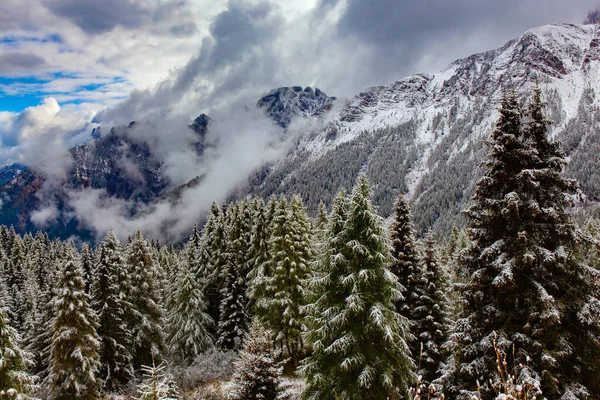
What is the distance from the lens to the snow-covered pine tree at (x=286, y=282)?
28.0 meters

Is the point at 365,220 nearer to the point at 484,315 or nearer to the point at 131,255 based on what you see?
the point at 484,315

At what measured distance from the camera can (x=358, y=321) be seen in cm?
1479

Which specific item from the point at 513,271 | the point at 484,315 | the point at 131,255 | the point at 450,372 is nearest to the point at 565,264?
the point at 513,271

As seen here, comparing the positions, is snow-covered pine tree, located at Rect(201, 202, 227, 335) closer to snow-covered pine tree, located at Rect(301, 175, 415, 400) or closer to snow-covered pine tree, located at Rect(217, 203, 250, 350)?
snow-covered pine tree, located at Rect(217, 203, 250, 350)

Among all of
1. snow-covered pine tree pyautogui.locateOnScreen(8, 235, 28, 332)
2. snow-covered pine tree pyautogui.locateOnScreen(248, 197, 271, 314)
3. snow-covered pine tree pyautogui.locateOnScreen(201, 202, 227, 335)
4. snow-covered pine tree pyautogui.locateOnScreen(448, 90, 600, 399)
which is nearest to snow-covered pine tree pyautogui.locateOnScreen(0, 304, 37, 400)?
snow-covered pine tree pyautogui.locateOnScreen(248, 197, 271, 314)

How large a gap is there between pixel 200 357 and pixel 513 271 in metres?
23.9

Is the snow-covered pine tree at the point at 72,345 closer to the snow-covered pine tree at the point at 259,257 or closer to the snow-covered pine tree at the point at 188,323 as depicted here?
the snow-covered pine tree at the point at 188,323

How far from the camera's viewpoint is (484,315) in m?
10.9

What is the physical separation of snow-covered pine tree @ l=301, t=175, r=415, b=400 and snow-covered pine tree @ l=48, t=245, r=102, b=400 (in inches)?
537

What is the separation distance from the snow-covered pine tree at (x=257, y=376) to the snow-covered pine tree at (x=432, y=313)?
28.4 ft

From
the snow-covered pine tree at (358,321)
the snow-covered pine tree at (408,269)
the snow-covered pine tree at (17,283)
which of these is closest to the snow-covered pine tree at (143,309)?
the snow-covered pine tree at (17,283)

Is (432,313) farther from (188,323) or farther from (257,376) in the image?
(188,323)

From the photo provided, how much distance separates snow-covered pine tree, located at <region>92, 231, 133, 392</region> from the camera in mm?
26469

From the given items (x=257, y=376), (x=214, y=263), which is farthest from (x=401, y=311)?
(x=214, y=263)
